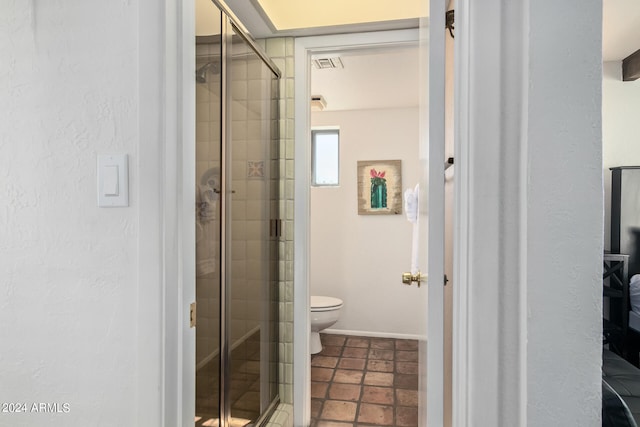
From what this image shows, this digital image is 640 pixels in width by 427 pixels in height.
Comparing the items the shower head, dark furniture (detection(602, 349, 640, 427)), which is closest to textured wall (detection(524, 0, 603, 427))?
dark furniture (detection(602, 349, 640, 427))

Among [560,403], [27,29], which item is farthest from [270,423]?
[27,29]

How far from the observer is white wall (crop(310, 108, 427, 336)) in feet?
12.2

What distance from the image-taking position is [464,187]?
653 millimetres

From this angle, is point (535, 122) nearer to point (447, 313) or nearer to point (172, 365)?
point (447, 313)

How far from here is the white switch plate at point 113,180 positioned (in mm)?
825

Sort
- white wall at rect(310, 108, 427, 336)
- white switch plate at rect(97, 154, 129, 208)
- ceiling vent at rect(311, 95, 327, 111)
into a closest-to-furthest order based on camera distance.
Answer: white switch plate at rect(97, 154, 129, 208) < ceiling vent at rect(311, 95, 327, 111) < white wall at rect(310, 108, 427, 336)

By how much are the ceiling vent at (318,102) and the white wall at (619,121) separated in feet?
7.28

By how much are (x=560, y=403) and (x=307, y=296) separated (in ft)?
5.35

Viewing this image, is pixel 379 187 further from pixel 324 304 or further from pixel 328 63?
pixel 328 63

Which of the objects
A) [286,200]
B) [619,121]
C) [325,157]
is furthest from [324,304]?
[619,121]

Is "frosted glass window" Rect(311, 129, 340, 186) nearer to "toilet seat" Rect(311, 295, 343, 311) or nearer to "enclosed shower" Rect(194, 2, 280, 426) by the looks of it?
"toilet seat" Rect(311, 295, 343, 311)

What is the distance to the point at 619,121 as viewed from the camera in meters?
2.64

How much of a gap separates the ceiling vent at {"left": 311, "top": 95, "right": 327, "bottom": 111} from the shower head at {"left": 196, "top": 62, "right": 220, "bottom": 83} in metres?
2.03

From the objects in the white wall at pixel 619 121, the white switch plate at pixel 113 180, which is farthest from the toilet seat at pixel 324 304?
the white switch plate at pixel 113 180
